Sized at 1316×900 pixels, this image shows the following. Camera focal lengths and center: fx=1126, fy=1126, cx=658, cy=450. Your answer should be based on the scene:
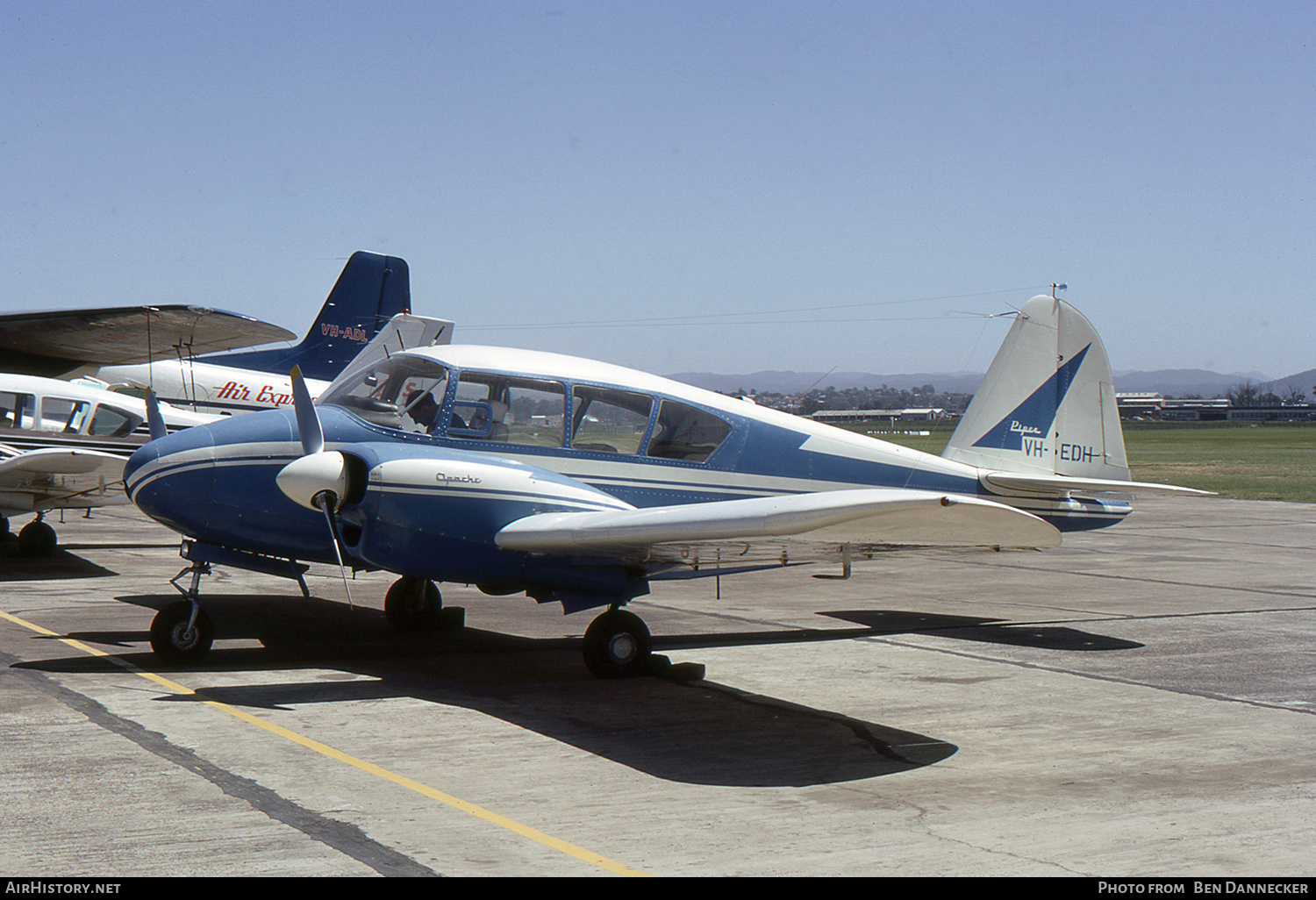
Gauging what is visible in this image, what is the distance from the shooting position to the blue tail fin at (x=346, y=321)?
25.5 m

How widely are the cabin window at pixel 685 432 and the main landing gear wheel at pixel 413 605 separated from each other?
2775 millimetres

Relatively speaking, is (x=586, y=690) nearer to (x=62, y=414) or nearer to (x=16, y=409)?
(x=62, y=414)

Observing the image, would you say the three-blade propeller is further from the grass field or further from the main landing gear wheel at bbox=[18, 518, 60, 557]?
the grass field

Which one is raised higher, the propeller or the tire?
the propeller

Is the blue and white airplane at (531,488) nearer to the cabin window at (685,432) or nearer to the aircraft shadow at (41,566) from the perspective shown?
the cabin window at (685,432)

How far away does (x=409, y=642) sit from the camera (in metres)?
10.4

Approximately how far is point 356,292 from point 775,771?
857 inches

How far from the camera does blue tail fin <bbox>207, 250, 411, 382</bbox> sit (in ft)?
83.6

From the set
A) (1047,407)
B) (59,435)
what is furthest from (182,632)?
(59,435)

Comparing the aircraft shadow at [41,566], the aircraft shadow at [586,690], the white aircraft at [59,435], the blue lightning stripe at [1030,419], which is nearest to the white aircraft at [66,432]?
the white aircraft at [59,435]

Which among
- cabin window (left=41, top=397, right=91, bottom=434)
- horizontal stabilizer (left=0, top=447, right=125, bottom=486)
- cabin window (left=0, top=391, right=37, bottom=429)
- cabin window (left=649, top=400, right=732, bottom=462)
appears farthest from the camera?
cabin window (left=41, top=397, right=91, bottom=434)

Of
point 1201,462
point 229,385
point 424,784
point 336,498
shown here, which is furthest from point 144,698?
point 1201,462

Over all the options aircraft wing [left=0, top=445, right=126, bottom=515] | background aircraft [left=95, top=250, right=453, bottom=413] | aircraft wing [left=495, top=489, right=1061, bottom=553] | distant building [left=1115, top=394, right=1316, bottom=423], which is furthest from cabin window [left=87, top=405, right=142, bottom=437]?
distant building [left=1115, top=394, right=1316, bottom=423]

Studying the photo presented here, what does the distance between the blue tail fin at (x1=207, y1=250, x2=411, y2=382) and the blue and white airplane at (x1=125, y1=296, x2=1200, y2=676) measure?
15.7 m
